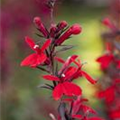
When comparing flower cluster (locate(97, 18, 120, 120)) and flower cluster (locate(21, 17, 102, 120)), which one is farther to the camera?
flower cluster (locate(97, 18, 120, 120))

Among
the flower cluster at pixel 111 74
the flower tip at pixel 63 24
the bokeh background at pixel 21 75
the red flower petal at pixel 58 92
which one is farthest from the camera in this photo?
the bokeh background at pixel 21 75

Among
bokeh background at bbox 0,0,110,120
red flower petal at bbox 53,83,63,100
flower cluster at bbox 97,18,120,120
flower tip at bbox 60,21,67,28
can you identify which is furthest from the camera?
bokeh background at bbox 0,0,110,120

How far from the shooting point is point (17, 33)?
4711 millimetres

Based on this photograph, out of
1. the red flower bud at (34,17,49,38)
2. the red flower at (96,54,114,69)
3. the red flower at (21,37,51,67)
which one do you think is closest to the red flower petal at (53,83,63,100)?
the red flower at (21,37,51,67)

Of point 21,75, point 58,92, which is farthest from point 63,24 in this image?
point 21,75

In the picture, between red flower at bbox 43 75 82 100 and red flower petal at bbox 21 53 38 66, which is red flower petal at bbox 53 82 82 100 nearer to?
red flower at bbox 43 75 82 100

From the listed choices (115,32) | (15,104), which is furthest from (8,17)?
(115,32)

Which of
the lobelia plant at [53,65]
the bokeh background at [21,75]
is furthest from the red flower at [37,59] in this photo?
the bokeh background at [21,75]

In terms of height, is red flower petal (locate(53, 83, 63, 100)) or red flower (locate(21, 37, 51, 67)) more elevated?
red flower (locate(21, 37, 51, 67))

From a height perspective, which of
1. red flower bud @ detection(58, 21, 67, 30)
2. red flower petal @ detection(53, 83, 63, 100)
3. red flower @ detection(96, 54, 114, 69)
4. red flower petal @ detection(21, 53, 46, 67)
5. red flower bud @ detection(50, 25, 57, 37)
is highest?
red flower bud @ detection(58, 21, 67, 30)

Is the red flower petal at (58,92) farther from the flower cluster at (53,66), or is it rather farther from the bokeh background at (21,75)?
the bokeh background at (21,75)

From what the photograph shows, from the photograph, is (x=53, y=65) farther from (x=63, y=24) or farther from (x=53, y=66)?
(x=63, y=24)

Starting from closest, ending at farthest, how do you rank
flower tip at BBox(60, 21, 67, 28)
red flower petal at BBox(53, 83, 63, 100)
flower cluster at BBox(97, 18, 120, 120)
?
1. red flower petal at BBox(53, 83, 63, 100)
2. flower tip at BBox(60, 21, 67, 28)
3. flower cluster at BBox(97, 18, 120, 120)

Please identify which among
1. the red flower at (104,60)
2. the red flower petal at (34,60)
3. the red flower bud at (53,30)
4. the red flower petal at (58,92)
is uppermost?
the red flower bud at (53,30)
